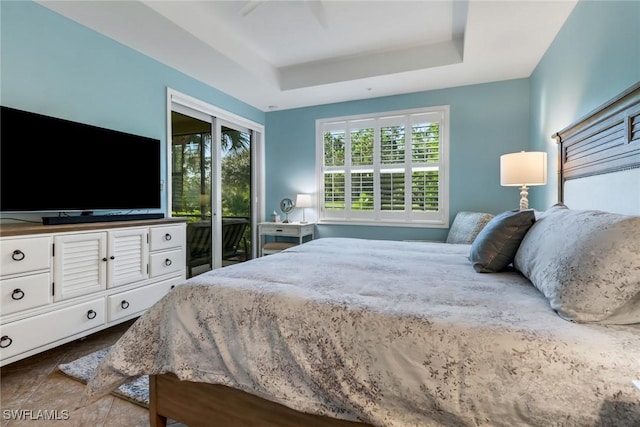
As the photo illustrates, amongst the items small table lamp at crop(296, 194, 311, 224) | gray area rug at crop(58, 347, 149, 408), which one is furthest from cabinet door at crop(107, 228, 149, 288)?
small table lamp at crop(296, 194, 311, 224)

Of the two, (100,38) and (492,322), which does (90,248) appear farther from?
(492,322)

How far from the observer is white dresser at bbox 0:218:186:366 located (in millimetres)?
1745

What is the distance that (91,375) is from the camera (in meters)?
1.89

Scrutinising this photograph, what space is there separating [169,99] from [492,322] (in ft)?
11.3

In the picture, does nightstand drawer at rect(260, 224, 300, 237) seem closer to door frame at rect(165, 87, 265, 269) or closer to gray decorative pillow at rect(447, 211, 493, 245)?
door frame at rect(165, 87, 265, 269)

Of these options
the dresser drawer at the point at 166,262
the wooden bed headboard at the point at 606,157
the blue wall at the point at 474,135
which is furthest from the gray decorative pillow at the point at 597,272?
the blue wall at the point at 474,135

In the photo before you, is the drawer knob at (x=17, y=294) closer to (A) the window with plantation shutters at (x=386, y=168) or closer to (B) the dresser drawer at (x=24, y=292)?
(B) the dresser drawer at (x=24, y=292)

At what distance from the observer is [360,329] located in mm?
1026

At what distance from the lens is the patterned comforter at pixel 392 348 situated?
Answer: 81cm

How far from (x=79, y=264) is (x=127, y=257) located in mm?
343

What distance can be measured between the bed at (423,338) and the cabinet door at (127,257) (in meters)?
1.16

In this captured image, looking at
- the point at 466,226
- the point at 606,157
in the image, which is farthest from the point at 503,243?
the point at 466,226

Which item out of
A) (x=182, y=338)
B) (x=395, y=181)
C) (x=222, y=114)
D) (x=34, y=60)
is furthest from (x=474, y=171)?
(x=34, y=60)

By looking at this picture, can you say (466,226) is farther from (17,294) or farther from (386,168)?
(17,294)
